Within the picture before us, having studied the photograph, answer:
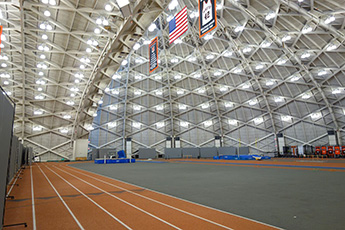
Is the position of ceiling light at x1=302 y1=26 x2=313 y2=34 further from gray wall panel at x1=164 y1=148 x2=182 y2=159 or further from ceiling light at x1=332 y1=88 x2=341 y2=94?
gray wall panel at x1=164 y1=148 x2=182 y2=159

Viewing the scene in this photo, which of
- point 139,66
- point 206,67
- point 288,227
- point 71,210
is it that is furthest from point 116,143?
point 288,227

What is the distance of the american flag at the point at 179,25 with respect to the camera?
19.5 meters

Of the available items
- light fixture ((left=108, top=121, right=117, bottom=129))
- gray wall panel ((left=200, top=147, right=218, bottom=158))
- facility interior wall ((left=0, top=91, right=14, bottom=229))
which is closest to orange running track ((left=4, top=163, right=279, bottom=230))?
facility interior wall ((left=0, top=91, right=14, bottom=229))

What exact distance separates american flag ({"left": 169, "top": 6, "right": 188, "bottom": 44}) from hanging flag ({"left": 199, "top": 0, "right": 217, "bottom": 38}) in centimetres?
325

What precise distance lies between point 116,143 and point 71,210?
4045cm

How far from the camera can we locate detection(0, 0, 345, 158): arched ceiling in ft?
76.1

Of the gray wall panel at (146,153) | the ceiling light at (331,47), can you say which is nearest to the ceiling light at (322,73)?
the ceiling light at (331,47)

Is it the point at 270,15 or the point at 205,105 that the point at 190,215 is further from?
the point at 205,105

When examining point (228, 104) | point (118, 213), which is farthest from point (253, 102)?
point (118, 213)

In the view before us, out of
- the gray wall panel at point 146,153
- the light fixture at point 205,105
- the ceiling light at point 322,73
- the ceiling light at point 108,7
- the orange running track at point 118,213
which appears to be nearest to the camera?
the orange running track at point 118,213

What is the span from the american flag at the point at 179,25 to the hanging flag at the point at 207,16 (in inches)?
128

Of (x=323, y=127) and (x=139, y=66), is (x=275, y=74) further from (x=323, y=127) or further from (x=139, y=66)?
(x=139, y=66)

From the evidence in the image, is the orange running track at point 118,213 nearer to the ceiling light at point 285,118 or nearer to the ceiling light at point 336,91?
the ceiling light at point 336,91

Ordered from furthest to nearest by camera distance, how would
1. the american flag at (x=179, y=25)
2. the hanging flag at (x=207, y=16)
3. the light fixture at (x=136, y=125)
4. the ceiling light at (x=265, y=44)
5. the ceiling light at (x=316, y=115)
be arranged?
1. the light fixture at (x=136, y=125)
2. the ceiling light at (x=316, y=115)
3. the ceiling light at (x=265, y=44)
4. the american flag at (x=179, y=25)
5. the hanging flag at (x=207, y=16)
